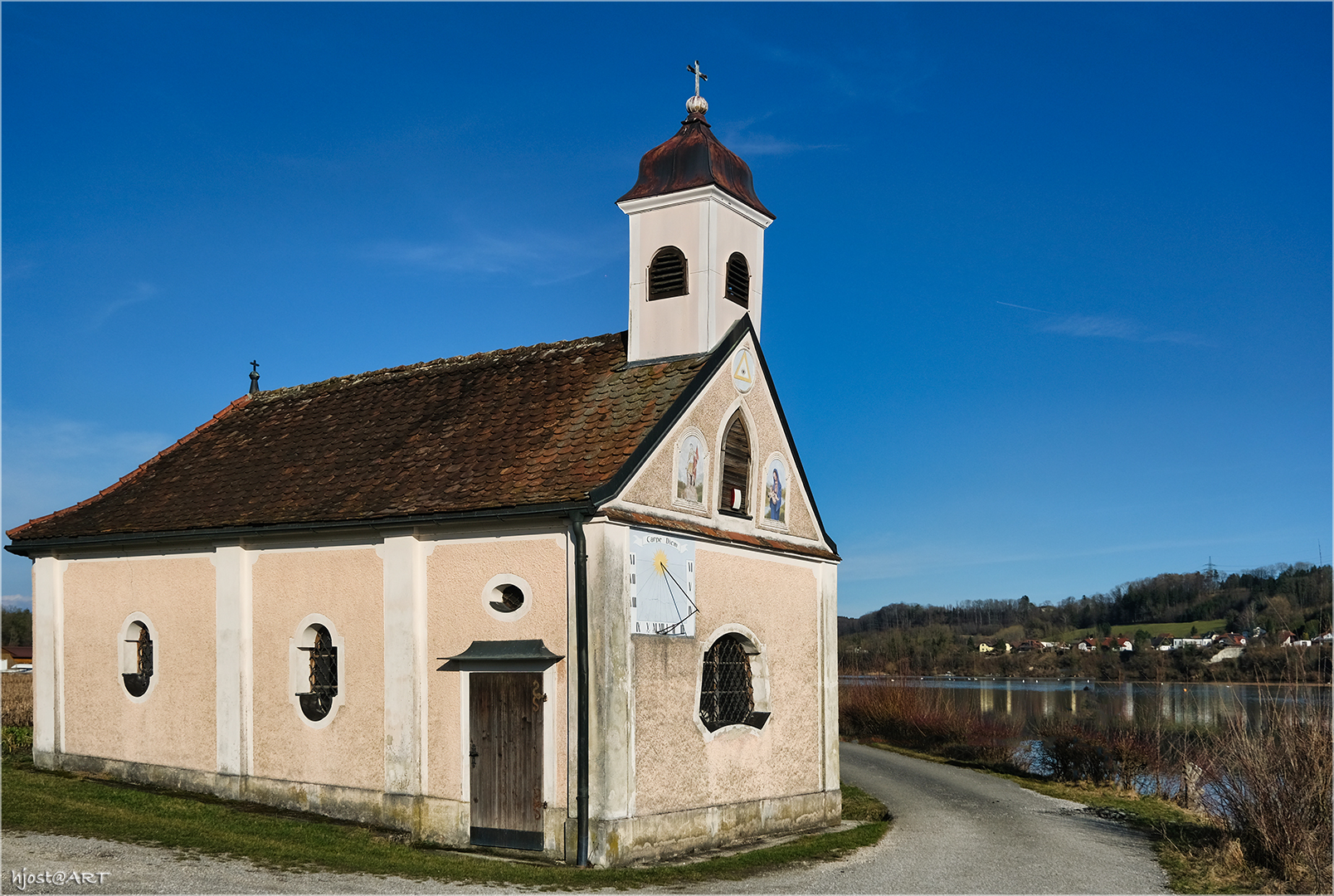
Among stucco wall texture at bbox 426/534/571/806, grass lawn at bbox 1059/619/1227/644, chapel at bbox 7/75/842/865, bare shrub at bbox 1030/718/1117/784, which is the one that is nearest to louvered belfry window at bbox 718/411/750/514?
chapel at bbox 7/75/842/865

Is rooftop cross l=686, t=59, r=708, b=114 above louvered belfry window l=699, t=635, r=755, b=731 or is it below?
above

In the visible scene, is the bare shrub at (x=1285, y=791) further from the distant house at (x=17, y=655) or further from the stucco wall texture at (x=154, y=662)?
the distant house at (x=17, y=655)

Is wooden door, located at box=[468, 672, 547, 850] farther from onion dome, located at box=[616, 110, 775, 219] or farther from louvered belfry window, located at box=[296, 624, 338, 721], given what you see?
onion dome, located at box=[616, 110, 775, 219]

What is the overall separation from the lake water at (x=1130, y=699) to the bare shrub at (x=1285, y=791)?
333 mm

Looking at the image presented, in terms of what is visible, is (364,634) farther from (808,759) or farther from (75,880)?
(808,759)

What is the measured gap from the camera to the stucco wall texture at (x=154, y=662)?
1900 cm

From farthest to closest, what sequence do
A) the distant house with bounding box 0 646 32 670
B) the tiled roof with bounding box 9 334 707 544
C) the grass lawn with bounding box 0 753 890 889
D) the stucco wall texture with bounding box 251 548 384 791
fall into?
the distant house with bounding box 0 646 32 670 < the stucco wall texture with bounding box 251 548 384 791 < the tiled roof with bounding box 9 334 707 544 < the grass lawn with bounding box 0 753 890 889

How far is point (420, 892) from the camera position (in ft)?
40.1

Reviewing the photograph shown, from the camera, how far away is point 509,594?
16.1 m

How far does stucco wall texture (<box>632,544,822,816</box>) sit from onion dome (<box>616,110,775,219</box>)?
19.2ft

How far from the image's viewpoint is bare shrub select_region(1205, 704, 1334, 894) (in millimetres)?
12922

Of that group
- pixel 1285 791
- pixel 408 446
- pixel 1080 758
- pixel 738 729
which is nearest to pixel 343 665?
pixel 408 446

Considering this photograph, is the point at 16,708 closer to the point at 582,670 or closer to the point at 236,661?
the point at 236,661

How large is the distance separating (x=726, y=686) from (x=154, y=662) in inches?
378
